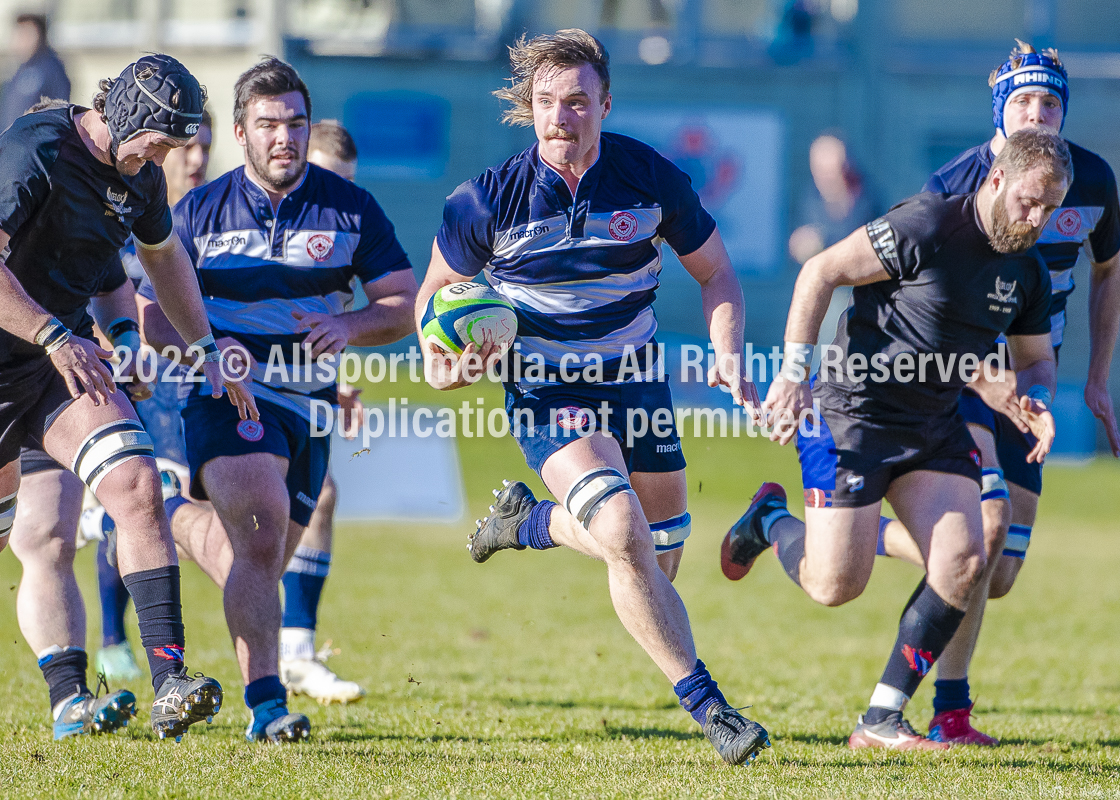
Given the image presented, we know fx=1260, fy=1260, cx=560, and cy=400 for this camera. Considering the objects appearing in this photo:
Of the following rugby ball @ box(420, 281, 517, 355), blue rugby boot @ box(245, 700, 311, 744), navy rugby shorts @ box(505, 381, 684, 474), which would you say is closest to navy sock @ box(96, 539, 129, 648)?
blue rugby boot @ box(245, 700, 311, 744)

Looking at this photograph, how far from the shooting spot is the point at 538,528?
5164mm

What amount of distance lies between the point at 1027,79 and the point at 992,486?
5.88 ft

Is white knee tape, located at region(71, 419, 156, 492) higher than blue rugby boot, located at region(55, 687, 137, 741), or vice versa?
white knee tape, located at region(71, 419, 156, 492)

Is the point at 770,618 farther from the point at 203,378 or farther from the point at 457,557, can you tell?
the point at 203,378

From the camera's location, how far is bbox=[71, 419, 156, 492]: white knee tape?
4551 millimetres

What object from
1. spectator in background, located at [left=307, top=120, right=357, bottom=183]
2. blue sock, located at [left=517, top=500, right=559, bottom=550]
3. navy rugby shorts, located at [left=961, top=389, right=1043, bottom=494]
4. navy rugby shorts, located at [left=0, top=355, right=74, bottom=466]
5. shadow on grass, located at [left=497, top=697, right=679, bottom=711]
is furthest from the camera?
spectator in background, located at [left=307, top=120, right=357, bottom=183]

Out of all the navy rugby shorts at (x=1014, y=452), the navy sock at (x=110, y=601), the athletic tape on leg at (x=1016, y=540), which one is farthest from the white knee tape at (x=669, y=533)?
the navy sock at (x=110, y=601)

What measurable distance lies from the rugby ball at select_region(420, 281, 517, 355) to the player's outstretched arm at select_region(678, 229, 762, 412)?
78cm

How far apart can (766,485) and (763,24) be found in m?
16.4

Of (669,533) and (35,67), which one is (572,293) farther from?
(35,67)

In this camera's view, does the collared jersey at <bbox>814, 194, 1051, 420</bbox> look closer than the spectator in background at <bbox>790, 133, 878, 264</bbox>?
Yes

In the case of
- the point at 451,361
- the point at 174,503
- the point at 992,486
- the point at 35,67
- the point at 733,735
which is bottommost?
the point at 733,735

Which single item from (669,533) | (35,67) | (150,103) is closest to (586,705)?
(669,533)

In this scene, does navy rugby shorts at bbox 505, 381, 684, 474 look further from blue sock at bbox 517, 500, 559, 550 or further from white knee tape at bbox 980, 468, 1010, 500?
white knee tape at bbox 980, 468, 1010, 500
